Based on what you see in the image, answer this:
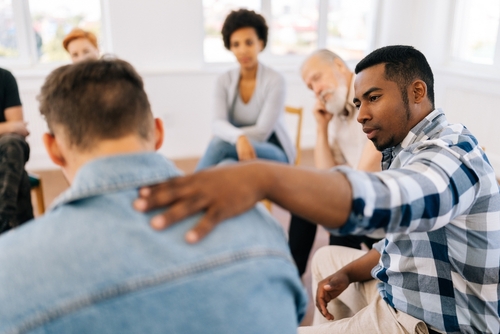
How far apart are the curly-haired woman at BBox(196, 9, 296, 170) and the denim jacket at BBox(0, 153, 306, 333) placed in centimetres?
194

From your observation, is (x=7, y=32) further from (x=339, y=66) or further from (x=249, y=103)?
(x=339, y=66)

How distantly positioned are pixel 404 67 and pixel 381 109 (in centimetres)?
12

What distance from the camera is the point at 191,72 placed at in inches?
174

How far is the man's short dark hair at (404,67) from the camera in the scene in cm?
118

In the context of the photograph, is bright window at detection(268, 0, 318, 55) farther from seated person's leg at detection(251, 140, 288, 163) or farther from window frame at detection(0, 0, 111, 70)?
seated person's leg at detection(251, 140, 288, 163)

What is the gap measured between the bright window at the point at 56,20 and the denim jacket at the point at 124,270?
4.33 meters

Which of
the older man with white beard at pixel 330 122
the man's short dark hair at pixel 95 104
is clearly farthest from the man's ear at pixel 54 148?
the older man with white beard at pixel 330 122

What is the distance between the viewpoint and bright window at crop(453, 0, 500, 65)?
13.6 ft

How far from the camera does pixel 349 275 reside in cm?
138

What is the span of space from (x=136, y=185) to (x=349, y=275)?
94 cm

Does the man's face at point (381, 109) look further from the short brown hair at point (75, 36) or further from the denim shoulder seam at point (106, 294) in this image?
the short brown hair at point (75, 36)

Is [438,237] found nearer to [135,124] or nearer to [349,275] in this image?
[349,275]

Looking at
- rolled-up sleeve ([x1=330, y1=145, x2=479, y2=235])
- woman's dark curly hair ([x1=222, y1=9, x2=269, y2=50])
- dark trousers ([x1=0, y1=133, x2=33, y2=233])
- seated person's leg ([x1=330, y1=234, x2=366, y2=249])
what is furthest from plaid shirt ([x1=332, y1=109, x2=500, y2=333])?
dark trousers ([x1=0, y1=133, x2=33, y2=233])

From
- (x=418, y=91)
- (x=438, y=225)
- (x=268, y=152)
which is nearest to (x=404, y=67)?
(x=418, y=91)
